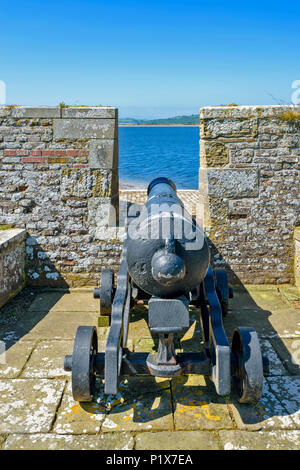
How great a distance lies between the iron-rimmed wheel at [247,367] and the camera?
300cm

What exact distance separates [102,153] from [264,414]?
353cm

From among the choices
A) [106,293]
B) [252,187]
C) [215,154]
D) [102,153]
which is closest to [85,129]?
[102,153]

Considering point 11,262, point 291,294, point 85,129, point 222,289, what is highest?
point 85,129

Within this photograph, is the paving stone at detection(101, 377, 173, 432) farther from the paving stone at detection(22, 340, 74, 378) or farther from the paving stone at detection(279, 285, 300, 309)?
the paving stone at detection(279, 285, 300, 309)

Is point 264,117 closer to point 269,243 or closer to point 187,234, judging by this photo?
point 269,243

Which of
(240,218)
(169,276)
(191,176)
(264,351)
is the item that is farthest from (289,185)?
(191,176)

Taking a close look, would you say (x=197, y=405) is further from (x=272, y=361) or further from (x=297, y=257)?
(x=297, y=257)

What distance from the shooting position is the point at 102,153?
530 centimetres

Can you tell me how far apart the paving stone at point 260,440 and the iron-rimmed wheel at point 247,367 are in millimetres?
259

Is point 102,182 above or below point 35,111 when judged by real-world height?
below


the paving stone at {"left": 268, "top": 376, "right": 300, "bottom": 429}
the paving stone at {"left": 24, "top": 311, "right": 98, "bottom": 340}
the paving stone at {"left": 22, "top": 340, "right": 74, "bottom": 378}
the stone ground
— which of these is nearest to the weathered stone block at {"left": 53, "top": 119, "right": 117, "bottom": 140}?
the paving stone at {"left": 24, "top": 311, "right": 98, "bottom": 340}

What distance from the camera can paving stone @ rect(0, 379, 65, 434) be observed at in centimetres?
299

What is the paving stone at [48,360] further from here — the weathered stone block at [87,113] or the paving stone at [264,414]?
the weathered stone block at [87,113]

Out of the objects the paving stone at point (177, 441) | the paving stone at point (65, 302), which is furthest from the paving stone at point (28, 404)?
the paving stone at point (65, 302)
